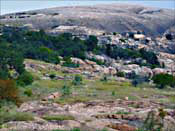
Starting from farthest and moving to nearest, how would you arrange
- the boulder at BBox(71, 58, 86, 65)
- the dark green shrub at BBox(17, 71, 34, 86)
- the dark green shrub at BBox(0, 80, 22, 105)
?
the boulder at BBox(71, 58, 86, 65), the dark green shrub at BBox(17, 71, 34, 86), the dark green shrub at BBox(0, 80, 22, 105)

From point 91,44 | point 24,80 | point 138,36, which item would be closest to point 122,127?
point 24,80

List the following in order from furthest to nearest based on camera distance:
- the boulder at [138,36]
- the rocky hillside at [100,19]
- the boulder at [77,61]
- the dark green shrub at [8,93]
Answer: the rocky hillside at [100,19] < the boulder at [138,36] < the boulder at [77,61] < the dark green shrub at [8,93]

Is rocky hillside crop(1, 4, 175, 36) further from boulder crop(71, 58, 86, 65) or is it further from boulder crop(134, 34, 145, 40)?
boulder crop(71, 58, 86, 65)

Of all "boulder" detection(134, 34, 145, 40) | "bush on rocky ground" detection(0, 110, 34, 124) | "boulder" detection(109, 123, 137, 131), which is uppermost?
"bush on rocky ground" detection(0, 110, 34, 124)

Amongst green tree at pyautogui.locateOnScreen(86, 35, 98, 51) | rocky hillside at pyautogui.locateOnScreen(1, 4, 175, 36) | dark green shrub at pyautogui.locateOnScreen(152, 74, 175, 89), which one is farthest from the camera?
rocky hillside at pyautogui.locateOnScreen(1, 4, 175, 36)

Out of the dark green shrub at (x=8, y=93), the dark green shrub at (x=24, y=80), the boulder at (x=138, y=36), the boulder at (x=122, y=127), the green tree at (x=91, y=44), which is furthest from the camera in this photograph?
the boulder at (x=138, y=36)

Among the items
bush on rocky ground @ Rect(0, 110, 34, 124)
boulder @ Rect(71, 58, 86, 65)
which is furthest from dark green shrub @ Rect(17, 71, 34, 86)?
bush on rocky ground @ Rect(0, 110, 34, 124)

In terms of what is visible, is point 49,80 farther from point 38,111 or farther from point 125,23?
point 125,23

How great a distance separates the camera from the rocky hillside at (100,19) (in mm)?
93500

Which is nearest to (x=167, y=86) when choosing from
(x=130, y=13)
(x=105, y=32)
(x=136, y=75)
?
(x=136, y=75)

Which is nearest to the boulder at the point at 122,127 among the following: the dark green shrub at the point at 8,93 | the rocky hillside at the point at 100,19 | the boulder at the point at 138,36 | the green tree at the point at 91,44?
the dark green shrub at the point at 8,93

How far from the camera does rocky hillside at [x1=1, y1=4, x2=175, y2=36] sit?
93500mm

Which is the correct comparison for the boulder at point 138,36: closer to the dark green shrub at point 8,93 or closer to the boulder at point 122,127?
the dark green shrub at point 8,93

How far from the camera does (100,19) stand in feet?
321
